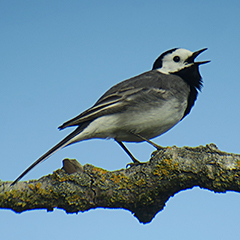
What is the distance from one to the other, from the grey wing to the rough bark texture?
2.20 ft

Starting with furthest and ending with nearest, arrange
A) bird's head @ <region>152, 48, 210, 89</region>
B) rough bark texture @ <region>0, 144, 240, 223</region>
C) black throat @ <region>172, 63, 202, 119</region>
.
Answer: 1. bird's head @ <region>152, 48, 210, 89</region>
2. black throat @ <region>172, 63, 202, 119</region>
3. rough bark texture @ <region>0, 144, 240, 223</region>

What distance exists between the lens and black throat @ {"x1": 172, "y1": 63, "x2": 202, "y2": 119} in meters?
4.69

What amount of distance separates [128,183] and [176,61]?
2.26 meters

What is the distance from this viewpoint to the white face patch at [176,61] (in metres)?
4.95

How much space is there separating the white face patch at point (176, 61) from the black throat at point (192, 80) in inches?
3.7

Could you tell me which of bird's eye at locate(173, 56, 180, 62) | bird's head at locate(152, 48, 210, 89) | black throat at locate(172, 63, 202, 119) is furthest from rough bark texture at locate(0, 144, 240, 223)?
bird's eye at locate(173, 56, 180, 62)

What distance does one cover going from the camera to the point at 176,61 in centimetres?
500

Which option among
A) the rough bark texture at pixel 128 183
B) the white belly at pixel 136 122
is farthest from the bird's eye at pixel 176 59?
the rough bark texture at pixel 128 183

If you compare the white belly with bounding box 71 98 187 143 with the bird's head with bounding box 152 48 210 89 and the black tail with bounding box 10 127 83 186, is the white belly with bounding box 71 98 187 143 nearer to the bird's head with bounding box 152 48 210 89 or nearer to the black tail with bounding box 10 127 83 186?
the black tail with bounding box 10 127 83 186

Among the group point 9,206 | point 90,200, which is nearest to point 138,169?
point 90,200

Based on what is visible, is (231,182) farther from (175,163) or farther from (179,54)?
(179,54)

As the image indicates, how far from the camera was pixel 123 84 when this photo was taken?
4.52 meters

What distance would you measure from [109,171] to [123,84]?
4.49 ft

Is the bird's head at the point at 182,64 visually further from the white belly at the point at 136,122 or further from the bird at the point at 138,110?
the white belly at the point at 136,122
